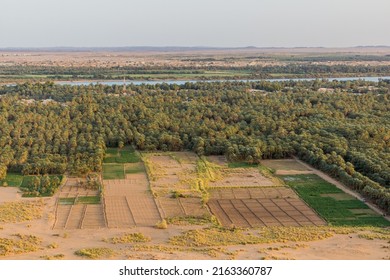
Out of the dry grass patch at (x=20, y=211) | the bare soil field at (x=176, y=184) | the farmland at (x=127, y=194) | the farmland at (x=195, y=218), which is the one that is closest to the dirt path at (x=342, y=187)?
the farmland at (x=195, y=218)

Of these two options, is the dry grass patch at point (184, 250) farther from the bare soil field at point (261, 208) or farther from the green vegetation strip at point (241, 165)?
the green vegetation strip at point (241, 165)

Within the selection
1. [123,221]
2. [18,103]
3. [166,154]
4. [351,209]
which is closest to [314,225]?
[351,209]

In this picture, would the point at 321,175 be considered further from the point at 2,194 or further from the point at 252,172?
the point at 2,194

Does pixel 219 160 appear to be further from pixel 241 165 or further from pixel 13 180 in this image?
pixel 13 180

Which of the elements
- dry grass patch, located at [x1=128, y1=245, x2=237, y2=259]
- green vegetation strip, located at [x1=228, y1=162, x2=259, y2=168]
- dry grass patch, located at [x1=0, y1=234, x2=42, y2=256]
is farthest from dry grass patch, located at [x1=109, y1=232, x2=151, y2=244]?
green vegetation strip, located at [x1=228, y1=162, x2=259, y2=168]

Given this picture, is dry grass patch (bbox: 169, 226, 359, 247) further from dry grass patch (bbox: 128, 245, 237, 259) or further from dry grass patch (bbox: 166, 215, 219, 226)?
dry grass patch (bbox: 166, 215, 219, 226)

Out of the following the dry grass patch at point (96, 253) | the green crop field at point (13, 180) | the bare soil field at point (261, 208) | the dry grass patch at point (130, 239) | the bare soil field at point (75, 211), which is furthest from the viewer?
the green crop field at point (13, 180)
